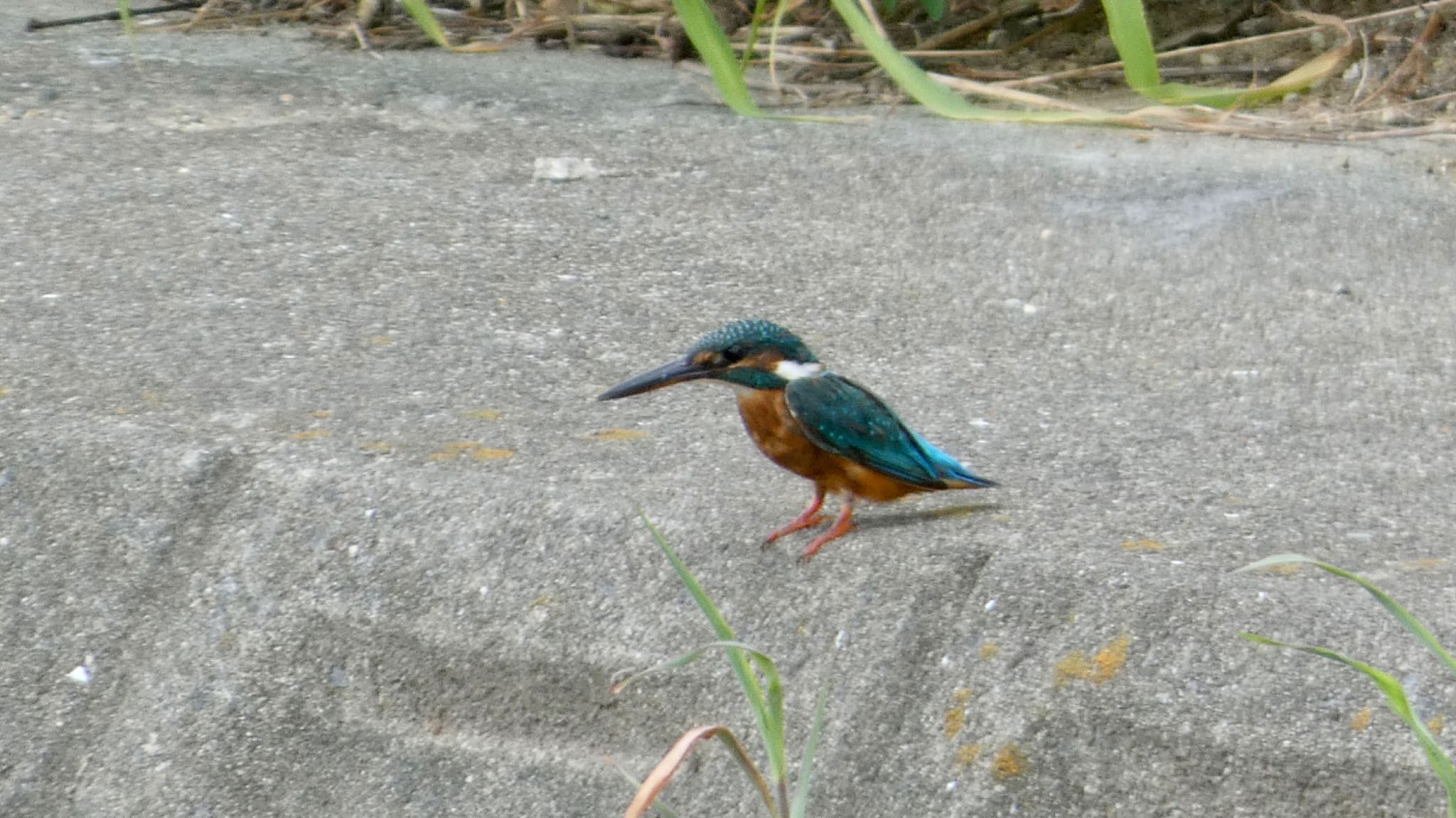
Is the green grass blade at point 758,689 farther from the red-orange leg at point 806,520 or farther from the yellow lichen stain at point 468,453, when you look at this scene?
the yellow lichen stain at point 468,453

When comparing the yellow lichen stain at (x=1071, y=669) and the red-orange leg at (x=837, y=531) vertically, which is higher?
the red-orange leg at (x=837, y=531)

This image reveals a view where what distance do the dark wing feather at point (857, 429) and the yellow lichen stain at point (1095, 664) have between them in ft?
1.13

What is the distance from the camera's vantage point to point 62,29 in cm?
473

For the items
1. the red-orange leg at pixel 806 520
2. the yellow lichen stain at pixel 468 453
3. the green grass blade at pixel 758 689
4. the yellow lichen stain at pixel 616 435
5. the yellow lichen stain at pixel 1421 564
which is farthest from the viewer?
the yellow lichen stain at pixel 616 435

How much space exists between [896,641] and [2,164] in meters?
2.40

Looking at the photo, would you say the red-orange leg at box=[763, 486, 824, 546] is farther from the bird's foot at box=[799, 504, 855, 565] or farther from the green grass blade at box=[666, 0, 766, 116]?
the green grass blade at box=[666, 0, 766, 116]

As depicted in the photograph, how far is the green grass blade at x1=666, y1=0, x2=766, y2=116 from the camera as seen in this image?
3.44m

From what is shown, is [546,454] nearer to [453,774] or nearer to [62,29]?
[453,774]

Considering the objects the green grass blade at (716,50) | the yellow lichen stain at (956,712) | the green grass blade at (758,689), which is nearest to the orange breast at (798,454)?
the yellow lichen stain at (956,712)

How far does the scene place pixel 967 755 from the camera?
6.12ft

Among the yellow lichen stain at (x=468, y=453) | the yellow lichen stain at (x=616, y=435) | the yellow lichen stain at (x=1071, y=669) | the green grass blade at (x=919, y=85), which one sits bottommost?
the yellow lichen stain at (x=1071, y=669)

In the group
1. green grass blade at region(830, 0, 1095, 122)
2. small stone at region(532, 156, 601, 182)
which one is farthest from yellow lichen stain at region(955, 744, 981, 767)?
small stone at region(532, 156, 601, 182)

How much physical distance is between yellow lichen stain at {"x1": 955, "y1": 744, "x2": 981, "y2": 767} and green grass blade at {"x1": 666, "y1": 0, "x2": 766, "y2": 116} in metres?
1.93

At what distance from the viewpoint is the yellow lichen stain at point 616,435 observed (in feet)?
8.09
